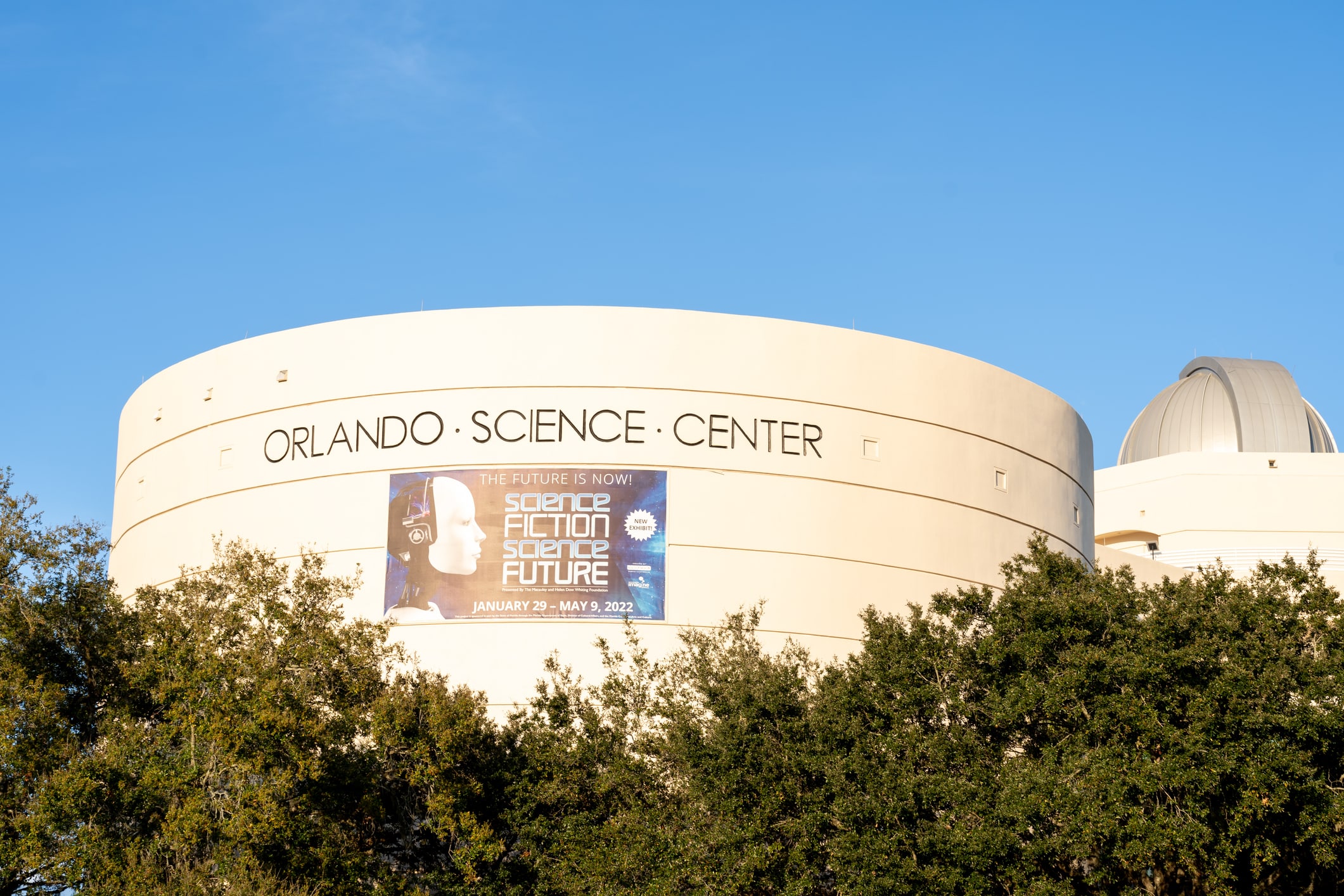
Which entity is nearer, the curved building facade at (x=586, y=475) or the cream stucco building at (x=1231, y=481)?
the curved building facade at (x=586, y=475)

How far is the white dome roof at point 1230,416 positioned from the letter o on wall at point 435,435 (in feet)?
128

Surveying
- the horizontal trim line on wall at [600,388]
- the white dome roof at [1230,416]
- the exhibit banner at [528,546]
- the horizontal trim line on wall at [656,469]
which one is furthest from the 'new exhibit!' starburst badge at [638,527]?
the white dome roof at [1230,416]

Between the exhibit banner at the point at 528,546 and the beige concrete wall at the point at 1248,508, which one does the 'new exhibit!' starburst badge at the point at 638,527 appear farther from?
the beige concrete wall at the point at 1248,508

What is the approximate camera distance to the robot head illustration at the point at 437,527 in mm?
31953

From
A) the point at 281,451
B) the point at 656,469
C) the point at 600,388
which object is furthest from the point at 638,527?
the point at 281,451

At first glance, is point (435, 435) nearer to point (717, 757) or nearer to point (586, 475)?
point (586, 475)

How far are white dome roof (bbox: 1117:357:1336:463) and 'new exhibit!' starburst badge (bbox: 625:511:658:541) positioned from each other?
36.9 metres

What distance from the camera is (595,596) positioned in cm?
3162

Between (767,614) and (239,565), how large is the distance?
40.8ft

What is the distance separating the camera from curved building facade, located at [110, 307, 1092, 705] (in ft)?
104

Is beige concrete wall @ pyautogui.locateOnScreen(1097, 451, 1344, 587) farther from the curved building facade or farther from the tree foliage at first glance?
the tree foliage

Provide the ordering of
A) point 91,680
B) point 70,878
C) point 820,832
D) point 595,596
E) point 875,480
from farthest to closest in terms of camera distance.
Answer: point 875,480
point 595,596
point 91,680
point 820,832
point 70,878

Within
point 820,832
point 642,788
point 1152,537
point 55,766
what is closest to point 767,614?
point 642,788

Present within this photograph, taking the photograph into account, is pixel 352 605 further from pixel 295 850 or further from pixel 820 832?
pixel 820 832
